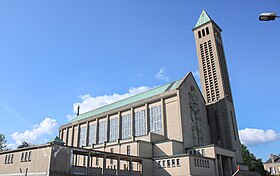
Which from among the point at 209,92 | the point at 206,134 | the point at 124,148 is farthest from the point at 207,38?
the point at 124,148

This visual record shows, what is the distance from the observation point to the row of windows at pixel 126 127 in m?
52.5

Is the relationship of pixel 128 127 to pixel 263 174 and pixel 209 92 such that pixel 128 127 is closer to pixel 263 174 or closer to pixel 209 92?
pixel 209 92

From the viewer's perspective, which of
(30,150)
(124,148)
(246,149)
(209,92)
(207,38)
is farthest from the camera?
(246,149)

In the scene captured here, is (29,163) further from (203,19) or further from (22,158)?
(203,19)

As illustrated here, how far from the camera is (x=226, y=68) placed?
6612 cm

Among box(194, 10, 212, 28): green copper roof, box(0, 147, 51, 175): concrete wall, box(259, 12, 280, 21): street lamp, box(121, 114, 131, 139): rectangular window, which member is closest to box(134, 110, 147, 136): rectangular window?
box(121, 114, 131, 139): rectangular window

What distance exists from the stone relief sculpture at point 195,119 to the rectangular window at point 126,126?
15.2m

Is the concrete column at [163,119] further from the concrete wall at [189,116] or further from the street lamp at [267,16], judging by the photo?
the street lamp at [267,16]

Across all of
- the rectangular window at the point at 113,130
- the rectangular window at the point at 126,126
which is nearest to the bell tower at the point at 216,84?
the rectangular window at the point at 126,126

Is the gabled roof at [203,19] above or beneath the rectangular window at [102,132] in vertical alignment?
above

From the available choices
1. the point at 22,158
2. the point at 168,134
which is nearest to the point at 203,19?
the point at 168,134

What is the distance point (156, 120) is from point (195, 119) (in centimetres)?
918

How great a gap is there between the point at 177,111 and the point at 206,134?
1278 centimetres

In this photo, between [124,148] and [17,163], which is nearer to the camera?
[17,163]
